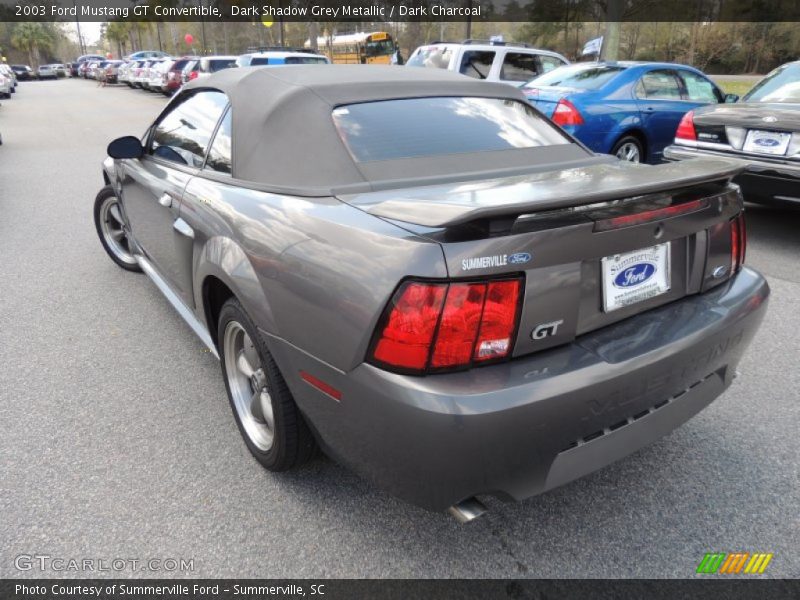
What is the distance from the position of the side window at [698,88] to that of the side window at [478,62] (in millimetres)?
3682

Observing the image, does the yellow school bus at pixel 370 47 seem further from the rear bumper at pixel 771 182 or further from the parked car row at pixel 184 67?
the rear bumper at pixel 771 182

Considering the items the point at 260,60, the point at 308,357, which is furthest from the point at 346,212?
Result: the point at 260,60

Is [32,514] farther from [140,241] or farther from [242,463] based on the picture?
[140,241]

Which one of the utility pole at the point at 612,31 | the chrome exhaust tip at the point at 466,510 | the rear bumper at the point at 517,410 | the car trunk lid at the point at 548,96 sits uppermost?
the utility pole at the point at 612,31

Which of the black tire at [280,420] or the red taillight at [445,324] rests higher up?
the red taillight at [445,324]

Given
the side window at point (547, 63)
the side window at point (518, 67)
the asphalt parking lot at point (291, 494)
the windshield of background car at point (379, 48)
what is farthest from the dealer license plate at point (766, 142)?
the windshield of background car at point (379, 48)

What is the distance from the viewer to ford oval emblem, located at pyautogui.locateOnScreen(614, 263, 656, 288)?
1920 millimetres

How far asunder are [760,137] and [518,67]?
262 inches

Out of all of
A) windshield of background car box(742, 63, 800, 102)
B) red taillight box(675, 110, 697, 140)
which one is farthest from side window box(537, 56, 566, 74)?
red taillight box(675, 110, 697, 140)

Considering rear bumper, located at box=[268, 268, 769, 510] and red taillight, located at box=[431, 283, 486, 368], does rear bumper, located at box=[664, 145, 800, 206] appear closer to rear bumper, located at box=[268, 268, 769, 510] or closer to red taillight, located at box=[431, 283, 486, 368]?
rear bumper, located at box=[268, 268, 769, 510]

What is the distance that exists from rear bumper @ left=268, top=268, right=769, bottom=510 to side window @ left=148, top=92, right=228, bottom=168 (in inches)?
57.7

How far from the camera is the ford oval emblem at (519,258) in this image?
1.64m

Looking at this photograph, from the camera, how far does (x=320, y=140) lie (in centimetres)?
247

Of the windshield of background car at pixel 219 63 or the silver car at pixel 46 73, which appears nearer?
the windshield of background car at pixel 219 63
